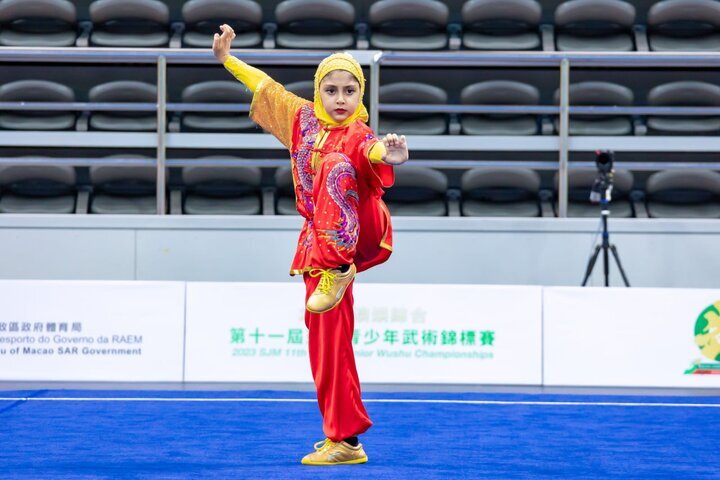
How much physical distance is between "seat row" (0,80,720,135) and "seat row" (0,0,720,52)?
0.45 m

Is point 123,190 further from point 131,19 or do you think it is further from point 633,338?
point 633,338

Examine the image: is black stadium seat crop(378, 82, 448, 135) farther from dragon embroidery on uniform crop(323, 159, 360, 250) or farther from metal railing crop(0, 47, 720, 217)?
dragon embroidery on uniform crop(323, 159, 360, 250)

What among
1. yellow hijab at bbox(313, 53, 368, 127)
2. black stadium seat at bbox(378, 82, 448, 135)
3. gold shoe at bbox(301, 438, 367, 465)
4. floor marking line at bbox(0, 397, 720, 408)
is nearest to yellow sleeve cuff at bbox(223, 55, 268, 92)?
yellow hijab at bbox(313, 53, 368, 127)

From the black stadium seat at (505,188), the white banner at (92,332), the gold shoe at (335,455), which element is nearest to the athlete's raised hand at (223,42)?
the gold shoe at (335,455)

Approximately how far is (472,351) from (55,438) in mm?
3022

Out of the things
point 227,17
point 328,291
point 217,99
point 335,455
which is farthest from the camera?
point 227,17

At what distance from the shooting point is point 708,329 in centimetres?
732

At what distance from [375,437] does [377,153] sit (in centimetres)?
171

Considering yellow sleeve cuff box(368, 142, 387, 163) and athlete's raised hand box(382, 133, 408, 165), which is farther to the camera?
yellow sleeve cuff box(368, 142, 387, 163)

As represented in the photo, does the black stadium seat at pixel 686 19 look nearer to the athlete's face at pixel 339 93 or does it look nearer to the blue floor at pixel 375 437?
the blue floor at pixel 375 437

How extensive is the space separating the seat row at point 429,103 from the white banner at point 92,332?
2.65 m

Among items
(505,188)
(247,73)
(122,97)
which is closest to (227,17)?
(122,97)

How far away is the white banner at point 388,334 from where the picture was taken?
7266mm

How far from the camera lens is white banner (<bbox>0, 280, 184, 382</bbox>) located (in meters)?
7.31
